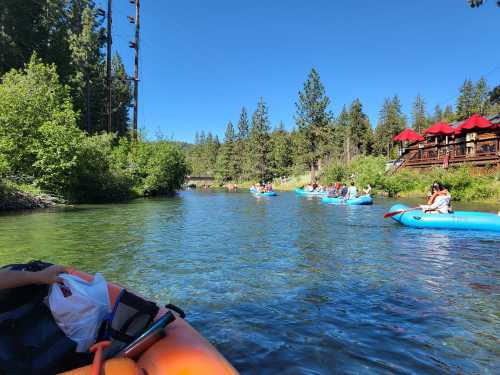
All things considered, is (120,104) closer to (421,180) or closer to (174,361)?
(421,180)

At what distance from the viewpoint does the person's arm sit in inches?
115

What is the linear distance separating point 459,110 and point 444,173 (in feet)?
185

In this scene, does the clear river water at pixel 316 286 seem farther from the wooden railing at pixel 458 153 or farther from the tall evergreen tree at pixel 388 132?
the tall evergreen tree at pixel 388 132

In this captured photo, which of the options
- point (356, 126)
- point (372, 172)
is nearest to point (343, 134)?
point (356, 126)

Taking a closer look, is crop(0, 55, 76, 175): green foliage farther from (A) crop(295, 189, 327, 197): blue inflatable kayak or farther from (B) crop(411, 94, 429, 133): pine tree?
(B) crop(411, 94, 429, 133): pine tree

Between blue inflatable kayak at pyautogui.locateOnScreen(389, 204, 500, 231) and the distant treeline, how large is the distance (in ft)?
129

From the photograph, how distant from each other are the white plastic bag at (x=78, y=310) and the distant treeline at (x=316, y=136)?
5057 cm

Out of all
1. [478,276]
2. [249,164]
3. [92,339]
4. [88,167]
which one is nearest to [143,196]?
[88,167]

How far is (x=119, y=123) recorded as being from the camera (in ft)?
173

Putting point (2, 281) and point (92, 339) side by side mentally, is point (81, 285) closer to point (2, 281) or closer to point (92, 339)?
point (92, 339)

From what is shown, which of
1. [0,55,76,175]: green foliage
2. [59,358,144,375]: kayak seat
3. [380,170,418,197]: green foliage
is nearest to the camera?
[59,358,144,375]: kayak seat

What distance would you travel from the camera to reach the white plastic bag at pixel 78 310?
2697 millimetres

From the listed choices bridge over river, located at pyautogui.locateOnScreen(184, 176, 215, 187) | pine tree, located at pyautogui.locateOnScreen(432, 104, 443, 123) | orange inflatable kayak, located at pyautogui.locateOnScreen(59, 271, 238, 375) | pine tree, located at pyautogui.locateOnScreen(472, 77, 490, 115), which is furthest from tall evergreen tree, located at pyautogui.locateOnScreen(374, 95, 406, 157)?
orange inflatable kayak, located at pyautogui.locateOnScreen(59, 271, 238, 375)

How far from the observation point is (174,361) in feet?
8.14
